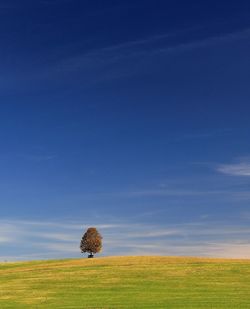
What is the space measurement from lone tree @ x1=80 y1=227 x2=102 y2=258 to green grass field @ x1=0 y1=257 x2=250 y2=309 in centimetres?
2826

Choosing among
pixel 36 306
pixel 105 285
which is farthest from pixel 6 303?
pixel 105 285

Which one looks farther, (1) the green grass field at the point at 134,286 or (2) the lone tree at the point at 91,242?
(2) the lone tree at the point at 91,242

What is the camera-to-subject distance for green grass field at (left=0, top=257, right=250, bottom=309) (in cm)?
4116

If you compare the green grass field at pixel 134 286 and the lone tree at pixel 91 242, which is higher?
the lone tree at pixel 91 242

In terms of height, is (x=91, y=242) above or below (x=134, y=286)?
above

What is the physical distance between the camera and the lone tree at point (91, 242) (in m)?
97.9

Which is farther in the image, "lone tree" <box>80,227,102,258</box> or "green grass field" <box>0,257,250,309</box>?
"lone tree" <box>80,227,102,258</box>

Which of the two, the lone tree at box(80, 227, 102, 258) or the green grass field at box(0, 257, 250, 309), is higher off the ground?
the lone tree at box(80, 227, 102, 258)

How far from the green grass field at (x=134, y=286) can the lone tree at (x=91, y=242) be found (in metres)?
28.3

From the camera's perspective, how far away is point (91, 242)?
321 ft

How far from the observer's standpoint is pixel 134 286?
49406 mm

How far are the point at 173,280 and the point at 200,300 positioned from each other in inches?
448

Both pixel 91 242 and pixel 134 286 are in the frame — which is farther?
pixel 91 242

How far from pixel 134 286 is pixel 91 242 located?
49.1 m
